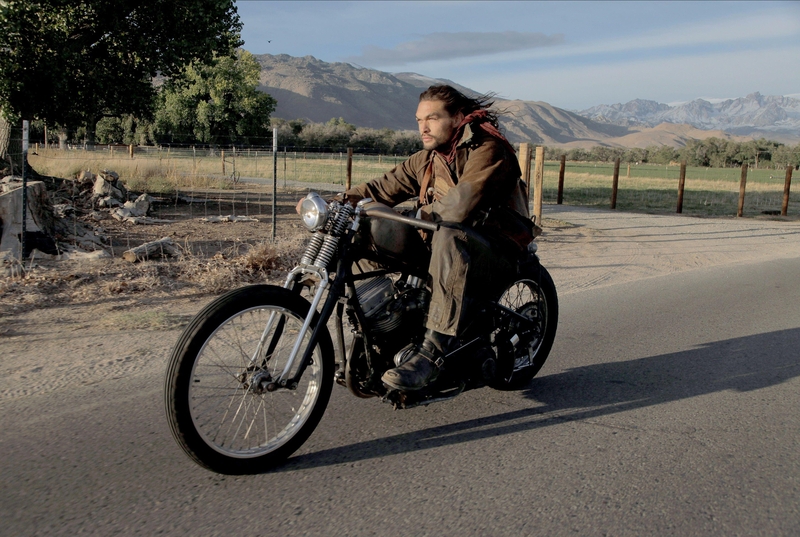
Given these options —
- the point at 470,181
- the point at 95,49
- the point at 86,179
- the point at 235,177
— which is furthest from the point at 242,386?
the point at 235,177

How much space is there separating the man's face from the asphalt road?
1688mm

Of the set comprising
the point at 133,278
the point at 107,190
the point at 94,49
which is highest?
the point at 94,49

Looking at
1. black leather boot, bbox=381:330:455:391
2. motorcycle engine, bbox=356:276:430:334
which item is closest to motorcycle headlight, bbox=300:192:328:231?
motorcycle engine, bbox=356:276:430:334

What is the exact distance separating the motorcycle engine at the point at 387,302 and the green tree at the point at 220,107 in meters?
59.8

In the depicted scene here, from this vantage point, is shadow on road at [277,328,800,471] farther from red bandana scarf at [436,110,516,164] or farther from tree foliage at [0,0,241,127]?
tree foliage at [0,0,241,127]

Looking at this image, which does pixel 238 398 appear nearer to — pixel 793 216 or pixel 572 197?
pixel 793 216

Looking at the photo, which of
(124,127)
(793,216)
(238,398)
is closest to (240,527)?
(238,398)

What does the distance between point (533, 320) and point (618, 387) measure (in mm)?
799

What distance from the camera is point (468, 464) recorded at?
3496 mm

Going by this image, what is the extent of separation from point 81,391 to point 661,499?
11.4 ft

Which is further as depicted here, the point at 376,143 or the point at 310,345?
the point at 376,143

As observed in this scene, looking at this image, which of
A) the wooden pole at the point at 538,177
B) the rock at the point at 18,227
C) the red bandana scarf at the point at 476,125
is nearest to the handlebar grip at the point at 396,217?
the red bandana scarf at the point at 476,125

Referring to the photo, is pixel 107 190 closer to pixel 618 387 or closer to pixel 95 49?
pixel 95 49

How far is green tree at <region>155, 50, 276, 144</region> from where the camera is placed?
6116 cm
